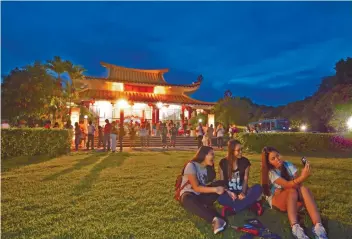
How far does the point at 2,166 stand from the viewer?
10.3 metres

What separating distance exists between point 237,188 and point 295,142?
1310cm

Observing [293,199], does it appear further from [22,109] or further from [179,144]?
[22,109]

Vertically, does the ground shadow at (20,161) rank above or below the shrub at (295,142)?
below

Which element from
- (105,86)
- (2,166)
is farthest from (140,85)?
A: (2,166)

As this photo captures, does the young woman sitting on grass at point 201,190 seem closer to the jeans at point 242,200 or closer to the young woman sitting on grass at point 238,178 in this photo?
the jeans at point 242,200

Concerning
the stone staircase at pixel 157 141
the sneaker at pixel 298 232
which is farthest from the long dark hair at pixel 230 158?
the stone staircase at pixel 157 141

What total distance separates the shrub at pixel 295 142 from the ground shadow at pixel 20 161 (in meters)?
10.5

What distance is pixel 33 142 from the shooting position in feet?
42.8

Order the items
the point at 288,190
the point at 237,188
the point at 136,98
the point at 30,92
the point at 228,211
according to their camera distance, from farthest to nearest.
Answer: the point at 136,98, the point at 30,92, the point at 237,188, the point at 228,211, the point at 288,190

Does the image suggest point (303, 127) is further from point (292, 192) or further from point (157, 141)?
point (292, 192)

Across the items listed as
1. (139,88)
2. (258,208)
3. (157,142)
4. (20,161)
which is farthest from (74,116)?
(258,208)

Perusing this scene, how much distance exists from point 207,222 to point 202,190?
470 millimetres

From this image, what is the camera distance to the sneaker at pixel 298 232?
3.70 metres

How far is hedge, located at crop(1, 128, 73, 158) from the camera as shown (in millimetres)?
12141
